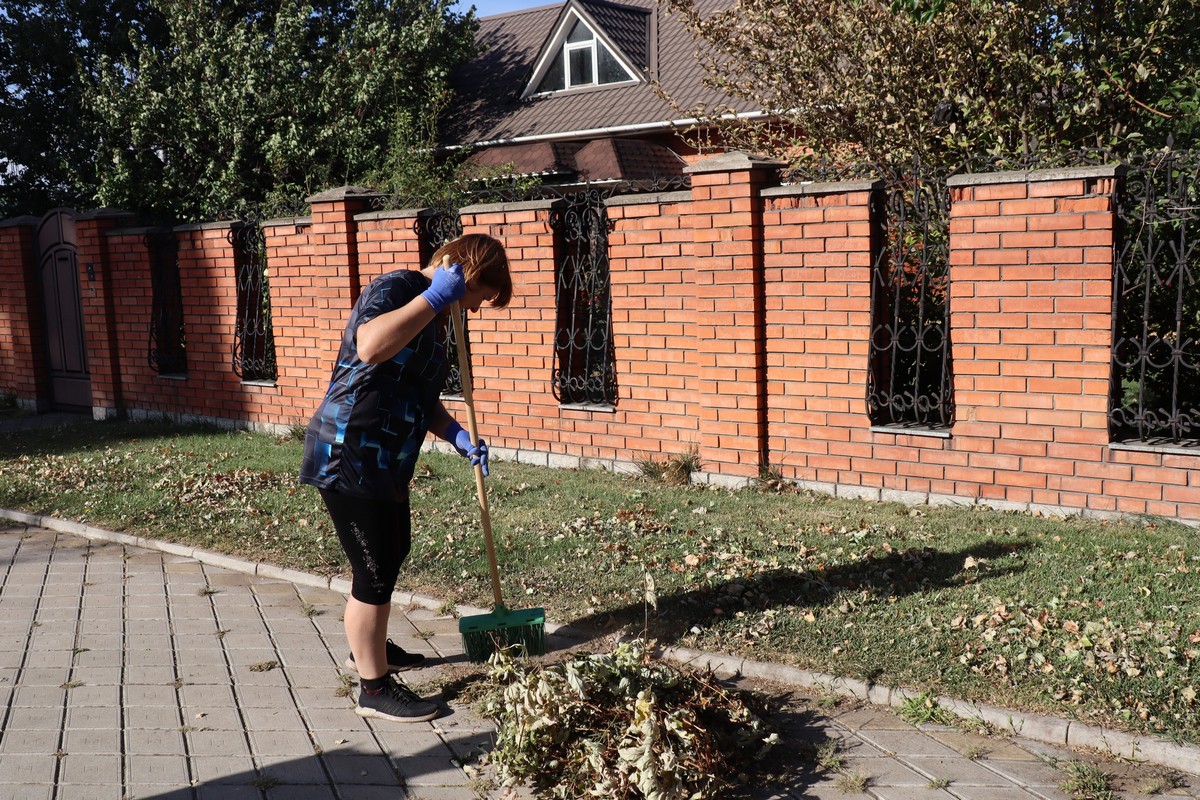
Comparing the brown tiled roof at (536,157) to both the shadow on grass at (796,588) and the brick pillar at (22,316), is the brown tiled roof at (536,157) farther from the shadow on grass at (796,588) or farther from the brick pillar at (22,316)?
the shadow on grass at (796,588)

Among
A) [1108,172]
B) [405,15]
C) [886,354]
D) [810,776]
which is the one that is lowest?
[810,776]

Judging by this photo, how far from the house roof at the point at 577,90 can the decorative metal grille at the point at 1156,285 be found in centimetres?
1356

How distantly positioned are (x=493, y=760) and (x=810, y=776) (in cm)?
109

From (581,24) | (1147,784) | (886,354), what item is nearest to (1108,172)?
(886,354)

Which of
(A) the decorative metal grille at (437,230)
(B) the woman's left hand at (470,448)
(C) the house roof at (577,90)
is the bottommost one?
(B) the woman's left hand at (470,448)

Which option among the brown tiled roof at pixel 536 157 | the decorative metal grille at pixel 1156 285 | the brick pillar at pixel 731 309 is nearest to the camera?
the decorative metal grille at pixel 1156 285

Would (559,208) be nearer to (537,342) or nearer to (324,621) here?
(537,342)

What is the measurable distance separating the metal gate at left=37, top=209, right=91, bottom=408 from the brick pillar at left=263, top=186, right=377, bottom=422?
3.46m

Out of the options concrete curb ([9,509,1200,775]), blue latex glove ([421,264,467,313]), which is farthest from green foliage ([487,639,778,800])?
blue latex glove ([421,264,467,313])

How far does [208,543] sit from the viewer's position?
6.96 m

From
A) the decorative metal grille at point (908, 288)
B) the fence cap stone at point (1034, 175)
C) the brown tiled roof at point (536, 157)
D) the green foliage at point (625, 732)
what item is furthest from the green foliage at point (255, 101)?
the green foliage at point (625, 732)

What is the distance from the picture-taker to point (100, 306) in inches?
480

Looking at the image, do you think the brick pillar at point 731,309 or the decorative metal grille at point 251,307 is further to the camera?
the decorative metal grille at point 251,307

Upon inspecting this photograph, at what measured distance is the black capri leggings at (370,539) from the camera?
428 centimetres
